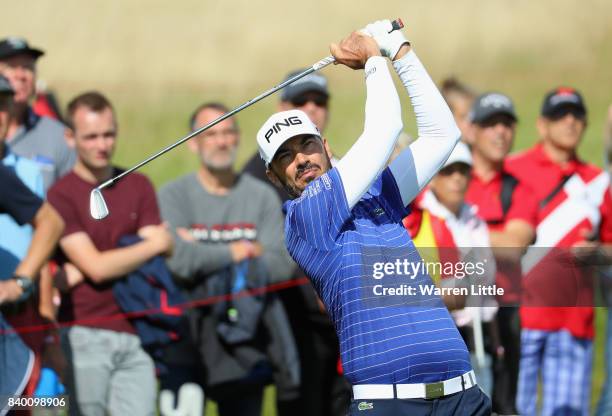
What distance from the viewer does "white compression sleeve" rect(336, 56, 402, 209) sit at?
4770 mm

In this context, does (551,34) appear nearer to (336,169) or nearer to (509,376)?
(509,376)

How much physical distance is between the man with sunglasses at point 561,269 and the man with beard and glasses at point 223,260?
156 cm

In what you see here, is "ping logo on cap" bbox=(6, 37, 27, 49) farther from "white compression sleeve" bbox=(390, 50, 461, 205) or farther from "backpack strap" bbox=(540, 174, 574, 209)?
"white compression sleeve" bbox=(390, 50, 461, 205)

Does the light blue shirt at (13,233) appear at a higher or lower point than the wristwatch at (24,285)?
higher

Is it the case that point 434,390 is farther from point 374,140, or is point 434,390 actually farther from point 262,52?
point 262,52

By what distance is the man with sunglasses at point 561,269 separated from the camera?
7.66m

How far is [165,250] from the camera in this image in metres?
7.67

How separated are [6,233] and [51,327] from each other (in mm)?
596

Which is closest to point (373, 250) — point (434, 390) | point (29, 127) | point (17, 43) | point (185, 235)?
point (434, 390)

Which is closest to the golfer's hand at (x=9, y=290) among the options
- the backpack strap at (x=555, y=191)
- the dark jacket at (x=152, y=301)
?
the dark jacket at (x=152, y=301)

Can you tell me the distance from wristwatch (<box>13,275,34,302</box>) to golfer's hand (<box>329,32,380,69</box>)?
2.60 metres

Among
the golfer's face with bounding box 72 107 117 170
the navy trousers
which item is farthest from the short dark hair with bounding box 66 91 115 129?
the navy trousers

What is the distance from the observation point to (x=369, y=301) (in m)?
4.93

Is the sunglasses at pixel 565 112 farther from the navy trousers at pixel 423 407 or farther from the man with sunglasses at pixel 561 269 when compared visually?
the navy trousers at pixel 423 407
